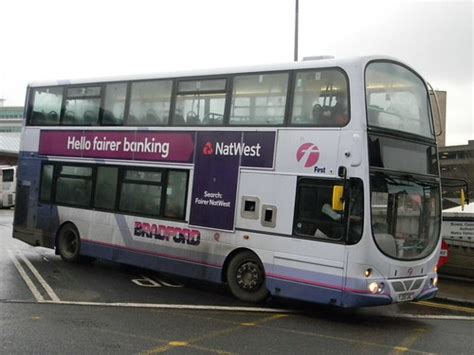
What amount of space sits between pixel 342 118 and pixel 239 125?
1944mm

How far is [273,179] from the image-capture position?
8.78 m

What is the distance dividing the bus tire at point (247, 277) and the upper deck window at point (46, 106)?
5.93 metres

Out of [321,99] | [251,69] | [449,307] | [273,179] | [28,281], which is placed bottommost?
[28,281]

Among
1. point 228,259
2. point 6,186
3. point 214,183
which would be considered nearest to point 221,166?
point 214,183

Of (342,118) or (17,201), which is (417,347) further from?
(17,201)

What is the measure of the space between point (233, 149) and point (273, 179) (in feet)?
3.21

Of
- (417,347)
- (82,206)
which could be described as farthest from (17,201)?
(417,347)

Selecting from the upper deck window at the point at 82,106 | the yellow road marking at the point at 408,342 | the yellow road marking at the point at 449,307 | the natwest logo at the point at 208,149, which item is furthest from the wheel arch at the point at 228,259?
the upper deck window at the point at 82,106

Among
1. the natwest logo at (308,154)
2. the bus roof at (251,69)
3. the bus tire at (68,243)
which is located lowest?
the bus tire at (68,243)

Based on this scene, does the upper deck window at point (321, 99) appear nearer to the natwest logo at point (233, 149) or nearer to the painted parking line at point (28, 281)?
the natwest logo at point (233, 149)

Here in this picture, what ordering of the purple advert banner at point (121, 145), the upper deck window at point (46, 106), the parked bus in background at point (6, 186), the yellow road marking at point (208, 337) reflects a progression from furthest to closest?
the parked bus in background at point (6, 186) → the upper deck window at point (46, 106) → the purple advert banner at point (121, 145) → the yellow road marking at point (208, 337)

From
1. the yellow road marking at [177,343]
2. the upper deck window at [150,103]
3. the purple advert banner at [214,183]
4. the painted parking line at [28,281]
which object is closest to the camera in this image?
the yellow road marking at [177,343]

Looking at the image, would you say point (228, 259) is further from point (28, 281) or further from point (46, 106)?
point (46, 106)

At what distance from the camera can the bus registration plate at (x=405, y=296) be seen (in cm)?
795
